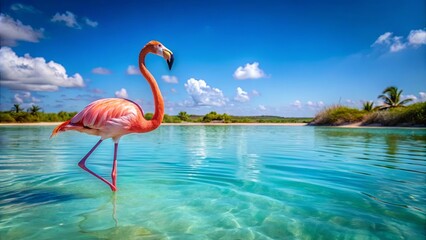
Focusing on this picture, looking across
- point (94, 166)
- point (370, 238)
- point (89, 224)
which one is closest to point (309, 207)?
point (370, 238)

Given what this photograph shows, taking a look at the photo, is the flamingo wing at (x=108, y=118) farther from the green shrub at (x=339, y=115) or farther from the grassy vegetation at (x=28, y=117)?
the grassy vegetation at (x=28, y=117)

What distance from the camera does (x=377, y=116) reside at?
3900 cm

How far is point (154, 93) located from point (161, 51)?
0.64 metres

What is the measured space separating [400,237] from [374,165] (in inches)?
186

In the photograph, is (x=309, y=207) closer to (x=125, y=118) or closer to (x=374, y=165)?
(x=125, y=118)

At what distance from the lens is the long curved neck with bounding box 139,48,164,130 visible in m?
4.12

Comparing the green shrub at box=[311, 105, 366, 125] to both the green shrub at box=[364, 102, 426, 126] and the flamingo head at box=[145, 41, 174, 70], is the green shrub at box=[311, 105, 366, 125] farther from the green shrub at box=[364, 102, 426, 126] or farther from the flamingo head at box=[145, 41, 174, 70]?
the flamingo head at box=[145, 41, 174, 70]

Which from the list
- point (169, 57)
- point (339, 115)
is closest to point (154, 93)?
point (169, 57)

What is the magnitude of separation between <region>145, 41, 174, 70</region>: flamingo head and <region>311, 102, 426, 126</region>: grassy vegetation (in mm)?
37892

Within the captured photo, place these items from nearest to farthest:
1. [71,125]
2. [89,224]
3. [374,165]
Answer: [89,224]
[71,125]
[374,165]

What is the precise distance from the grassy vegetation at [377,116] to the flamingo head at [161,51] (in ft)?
124

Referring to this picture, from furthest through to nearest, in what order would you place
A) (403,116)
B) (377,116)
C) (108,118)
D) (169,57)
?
1. (377,116)
2. (403,116)
3. (108,118)
4. (169,57)

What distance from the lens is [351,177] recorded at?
5.72 meters

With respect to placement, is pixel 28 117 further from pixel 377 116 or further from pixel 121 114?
pixel 377 116
